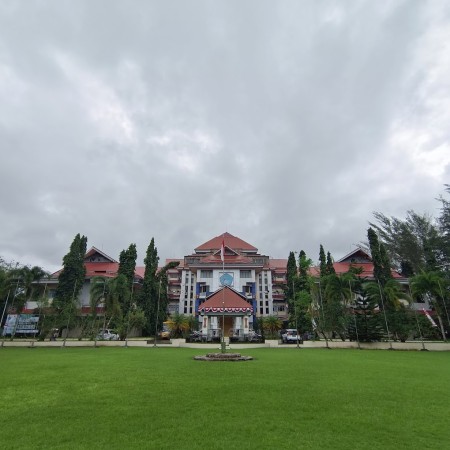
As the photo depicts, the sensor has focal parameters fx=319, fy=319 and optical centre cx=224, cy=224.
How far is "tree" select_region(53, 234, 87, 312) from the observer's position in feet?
133

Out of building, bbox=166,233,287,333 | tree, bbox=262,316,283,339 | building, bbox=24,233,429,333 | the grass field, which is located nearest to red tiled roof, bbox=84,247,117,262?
building, bbox=24,233,429,333

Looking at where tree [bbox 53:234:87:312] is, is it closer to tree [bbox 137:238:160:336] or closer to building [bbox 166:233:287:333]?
tree [bbox 137:238:160:336]

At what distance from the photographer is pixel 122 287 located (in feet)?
109

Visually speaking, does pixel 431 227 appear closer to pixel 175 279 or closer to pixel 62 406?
pixel 175 279

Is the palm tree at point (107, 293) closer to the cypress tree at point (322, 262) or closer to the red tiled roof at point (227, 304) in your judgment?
the red tiled roof at point (227, 304)

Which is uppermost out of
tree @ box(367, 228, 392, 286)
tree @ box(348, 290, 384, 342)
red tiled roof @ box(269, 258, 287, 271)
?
red tiled roof @ box(269, 258, 287, 271)

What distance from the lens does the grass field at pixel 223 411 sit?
5203 mm

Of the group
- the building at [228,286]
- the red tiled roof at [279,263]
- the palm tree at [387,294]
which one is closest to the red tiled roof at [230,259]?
the building at [228,286]

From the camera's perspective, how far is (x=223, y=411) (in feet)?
22.1

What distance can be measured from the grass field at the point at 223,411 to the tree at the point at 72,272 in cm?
3244

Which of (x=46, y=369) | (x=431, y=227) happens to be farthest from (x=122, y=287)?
(x=431, y=227)

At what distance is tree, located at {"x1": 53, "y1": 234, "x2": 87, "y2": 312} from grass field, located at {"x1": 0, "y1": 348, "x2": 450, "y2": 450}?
32444mm

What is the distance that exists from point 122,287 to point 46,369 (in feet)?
68.4

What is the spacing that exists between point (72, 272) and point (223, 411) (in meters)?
40.2
